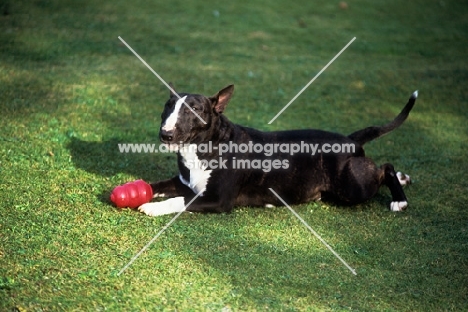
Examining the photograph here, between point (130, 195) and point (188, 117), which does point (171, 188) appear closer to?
point (130, 195)

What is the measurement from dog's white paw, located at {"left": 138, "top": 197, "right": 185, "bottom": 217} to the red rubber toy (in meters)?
0.10

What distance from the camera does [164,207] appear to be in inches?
286

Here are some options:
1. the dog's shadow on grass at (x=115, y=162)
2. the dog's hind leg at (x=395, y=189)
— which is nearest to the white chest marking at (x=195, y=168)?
the dog's shadow on grass at (x=115, y=162)

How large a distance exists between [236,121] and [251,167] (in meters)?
2.75

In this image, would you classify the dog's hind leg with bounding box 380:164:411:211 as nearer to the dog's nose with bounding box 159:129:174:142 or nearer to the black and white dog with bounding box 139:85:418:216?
the black and white dog with bounding box 139:85:418:216

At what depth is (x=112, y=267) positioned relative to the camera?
19.6 ft

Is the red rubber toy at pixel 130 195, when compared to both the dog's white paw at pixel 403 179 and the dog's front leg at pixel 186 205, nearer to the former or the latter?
the dog's front leg at pixel 186 205

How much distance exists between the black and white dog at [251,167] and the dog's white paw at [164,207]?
0.01 meters

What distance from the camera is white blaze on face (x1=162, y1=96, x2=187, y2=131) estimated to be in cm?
709

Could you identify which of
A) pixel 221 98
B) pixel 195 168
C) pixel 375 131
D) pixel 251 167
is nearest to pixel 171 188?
pixel 195 168

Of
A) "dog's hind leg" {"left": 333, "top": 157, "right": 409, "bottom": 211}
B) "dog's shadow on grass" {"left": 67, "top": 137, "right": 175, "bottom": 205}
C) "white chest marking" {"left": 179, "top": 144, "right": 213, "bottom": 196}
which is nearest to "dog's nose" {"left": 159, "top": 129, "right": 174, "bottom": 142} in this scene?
"white chest marking" {"left": 179, "top": 144, "right": 213, "bottom": 196}

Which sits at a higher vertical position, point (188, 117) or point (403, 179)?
point (188, 117)

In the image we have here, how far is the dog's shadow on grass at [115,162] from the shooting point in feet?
27.3

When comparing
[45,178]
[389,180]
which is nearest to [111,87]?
[45,178]
